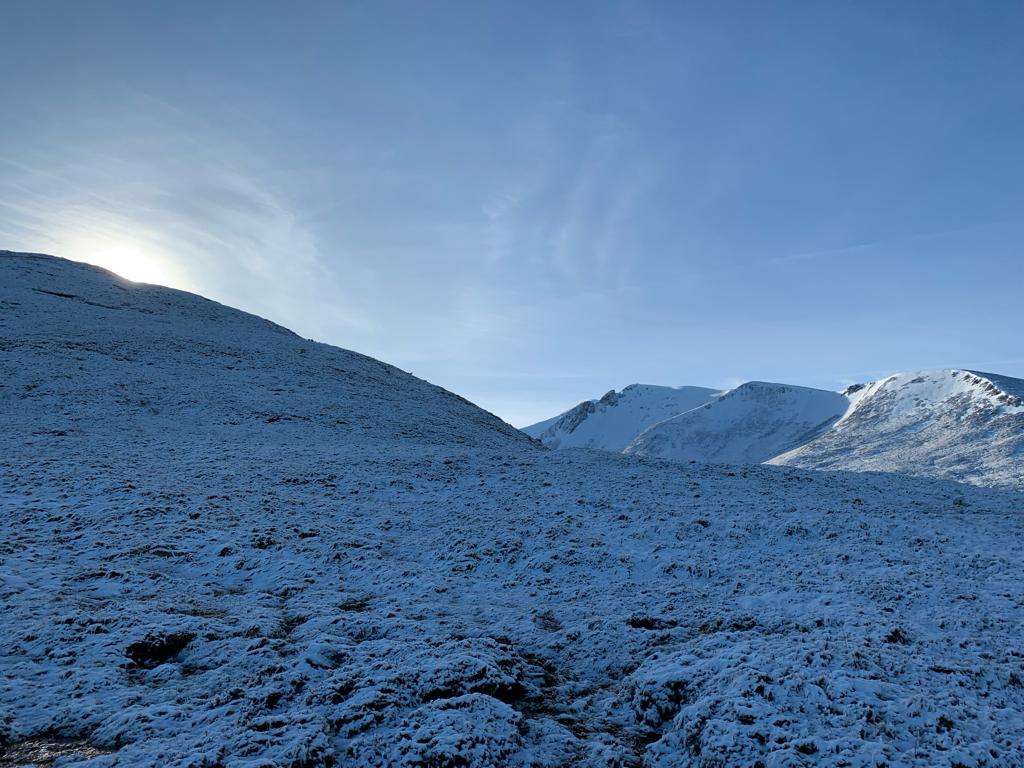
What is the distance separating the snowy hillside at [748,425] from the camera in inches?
4678

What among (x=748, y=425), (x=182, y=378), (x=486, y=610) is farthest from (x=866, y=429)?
(x=486, y=610)

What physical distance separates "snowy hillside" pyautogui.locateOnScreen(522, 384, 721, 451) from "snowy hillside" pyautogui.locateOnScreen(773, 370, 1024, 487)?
68.6m

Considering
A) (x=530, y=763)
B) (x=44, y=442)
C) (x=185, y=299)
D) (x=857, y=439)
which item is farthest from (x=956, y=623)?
(x=857, y=439)

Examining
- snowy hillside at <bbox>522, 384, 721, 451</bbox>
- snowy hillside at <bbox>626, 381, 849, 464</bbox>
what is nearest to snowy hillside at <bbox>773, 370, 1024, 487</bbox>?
snowy hillside at <bbox>626, 381, 849, 464</bbox>

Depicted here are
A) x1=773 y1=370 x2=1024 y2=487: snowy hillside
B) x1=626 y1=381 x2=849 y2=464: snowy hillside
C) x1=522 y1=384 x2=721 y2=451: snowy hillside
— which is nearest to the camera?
x1=773 y1=370 x2=1024 y2=487: snowy hillside

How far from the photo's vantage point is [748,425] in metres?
134

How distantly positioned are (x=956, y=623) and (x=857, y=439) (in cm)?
8898

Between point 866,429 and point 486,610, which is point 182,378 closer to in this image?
point 486,610

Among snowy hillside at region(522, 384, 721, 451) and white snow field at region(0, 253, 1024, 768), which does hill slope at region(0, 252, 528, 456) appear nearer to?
white snow field at region(0, 253, 1024, 768)

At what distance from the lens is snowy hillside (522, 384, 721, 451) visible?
171700 millimetres

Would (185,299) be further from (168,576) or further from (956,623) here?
(956,623)

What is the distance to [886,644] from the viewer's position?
9.77m

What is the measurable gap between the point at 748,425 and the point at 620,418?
181ft

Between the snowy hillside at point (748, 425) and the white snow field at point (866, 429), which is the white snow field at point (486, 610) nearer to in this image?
the white snow field at point (866, 429)
